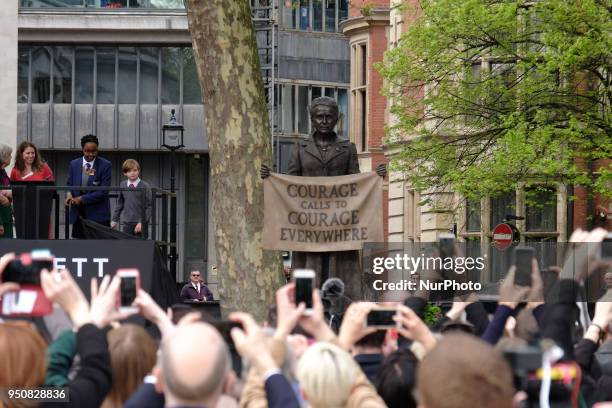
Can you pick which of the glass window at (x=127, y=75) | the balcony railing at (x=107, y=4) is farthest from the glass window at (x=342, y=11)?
the balcony railing at (x=107, y=4)

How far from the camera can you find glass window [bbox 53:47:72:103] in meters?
50.3

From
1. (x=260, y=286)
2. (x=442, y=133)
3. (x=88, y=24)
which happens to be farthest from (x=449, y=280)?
(x=88, y=24)

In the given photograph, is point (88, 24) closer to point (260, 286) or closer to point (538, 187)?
point (538, 187)

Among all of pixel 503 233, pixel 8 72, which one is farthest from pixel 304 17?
pixel 8 72

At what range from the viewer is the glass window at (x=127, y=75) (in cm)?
5053

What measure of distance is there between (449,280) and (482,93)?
819 inches

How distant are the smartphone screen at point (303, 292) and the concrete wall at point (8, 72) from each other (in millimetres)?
18138

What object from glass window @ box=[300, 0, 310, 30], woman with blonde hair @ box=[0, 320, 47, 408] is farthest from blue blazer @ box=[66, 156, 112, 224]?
glass window @ box=[300, 0, 310, 30]

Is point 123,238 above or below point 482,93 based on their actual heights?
below

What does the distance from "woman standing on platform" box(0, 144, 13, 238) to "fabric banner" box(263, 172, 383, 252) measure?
3274mm

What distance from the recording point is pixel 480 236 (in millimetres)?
41594

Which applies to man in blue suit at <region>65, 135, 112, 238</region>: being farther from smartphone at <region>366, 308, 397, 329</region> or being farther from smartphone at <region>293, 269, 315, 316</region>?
smartphone at <region>293, 269, 315, 316</region>

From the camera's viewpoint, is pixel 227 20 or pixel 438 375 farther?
pixel 227 20

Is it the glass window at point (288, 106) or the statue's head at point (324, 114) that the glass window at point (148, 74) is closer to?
the glass window at point (288, 106)
